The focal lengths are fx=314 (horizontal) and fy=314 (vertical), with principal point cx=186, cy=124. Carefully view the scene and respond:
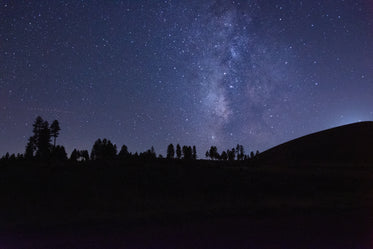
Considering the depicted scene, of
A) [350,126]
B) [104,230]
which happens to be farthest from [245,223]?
[350,126]

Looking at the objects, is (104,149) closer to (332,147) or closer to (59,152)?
(59,152)

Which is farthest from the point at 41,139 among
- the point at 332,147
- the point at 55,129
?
the point at 332,147

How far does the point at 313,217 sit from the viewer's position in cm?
2144

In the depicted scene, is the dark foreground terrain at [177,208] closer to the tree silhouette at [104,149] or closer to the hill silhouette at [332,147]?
the hill silhouette at [332,147]

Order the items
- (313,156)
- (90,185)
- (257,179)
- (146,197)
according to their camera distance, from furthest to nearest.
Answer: (313,156) → (257,179) → (90,185) → (146,197)

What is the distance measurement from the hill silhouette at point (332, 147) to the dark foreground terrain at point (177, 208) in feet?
108

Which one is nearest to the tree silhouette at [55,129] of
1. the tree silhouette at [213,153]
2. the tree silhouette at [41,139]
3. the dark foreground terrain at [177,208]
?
the tree silhouette at [41,139]

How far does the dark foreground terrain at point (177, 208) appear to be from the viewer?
600 inches

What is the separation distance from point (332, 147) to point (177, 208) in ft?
243

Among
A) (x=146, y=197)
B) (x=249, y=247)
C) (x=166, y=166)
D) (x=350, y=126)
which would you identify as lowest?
(x=249, y=247)

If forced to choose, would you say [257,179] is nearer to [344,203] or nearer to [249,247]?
[344,203]

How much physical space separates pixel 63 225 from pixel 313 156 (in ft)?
248

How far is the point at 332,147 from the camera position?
287ft

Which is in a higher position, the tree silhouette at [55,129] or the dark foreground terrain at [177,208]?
the tree silhouette at [55,129]
